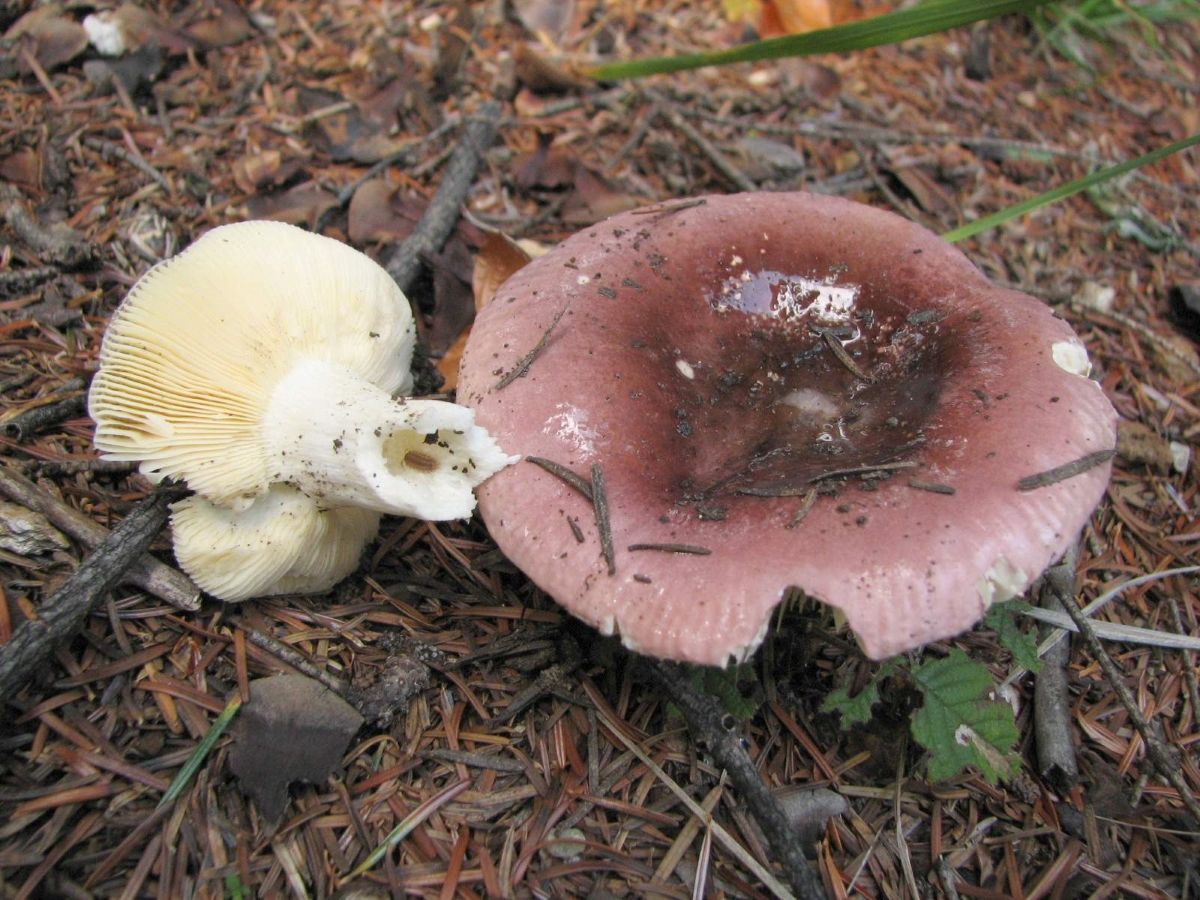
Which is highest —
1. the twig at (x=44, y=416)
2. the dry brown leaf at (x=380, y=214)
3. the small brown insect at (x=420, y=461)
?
the dry brown leaf at (x=380, y=214)

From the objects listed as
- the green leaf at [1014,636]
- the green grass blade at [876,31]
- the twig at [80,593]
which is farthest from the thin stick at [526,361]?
the green grass blade at [876,31]

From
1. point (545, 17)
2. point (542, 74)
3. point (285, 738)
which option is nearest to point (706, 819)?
point (285, 738)

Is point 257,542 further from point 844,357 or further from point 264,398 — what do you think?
point 844,357

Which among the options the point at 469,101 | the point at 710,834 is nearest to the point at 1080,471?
the point at 710,834

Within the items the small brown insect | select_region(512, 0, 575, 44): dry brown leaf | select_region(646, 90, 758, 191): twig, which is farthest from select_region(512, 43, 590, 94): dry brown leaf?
the small brown insect

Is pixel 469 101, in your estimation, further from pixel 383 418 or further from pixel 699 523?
pixel 699 523

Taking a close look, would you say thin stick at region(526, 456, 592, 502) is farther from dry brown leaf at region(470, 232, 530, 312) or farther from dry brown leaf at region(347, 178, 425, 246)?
dry brown leaf at region(347, 178, 425, 246)

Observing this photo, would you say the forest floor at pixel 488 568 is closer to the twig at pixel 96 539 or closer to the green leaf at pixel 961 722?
the twig at pixel 96 539
